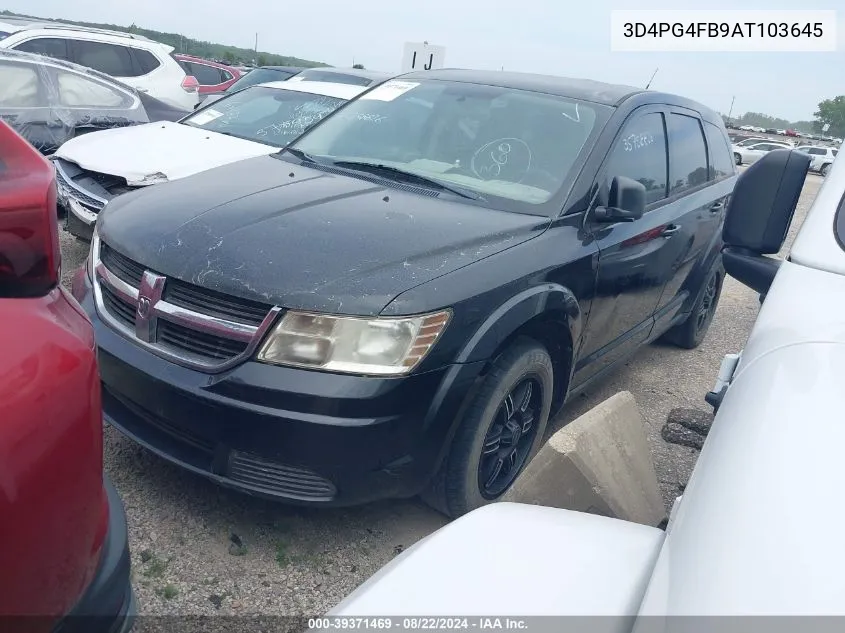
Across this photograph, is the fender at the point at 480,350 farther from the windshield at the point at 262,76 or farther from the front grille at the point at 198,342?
the windshield at the point at 262,76

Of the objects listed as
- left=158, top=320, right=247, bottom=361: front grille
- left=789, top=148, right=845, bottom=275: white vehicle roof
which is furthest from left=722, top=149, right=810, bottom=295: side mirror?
left=158, top=320, right=247, bottom=361: front grille

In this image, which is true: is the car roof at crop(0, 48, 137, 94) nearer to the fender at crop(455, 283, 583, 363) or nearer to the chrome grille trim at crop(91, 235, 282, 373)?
the chrome grille trim at crop(91, 235, 282, 373)

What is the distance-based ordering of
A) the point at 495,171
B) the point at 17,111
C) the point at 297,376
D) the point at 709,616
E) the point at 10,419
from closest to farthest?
the point at 709,616 < the point at 10,419 < the point at 297,376 < the point at 495,171 < the point at 17,111

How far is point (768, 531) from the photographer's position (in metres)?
1.06

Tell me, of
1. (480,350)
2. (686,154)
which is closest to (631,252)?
(686,154)

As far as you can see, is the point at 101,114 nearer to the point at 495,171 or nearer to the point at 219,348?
the point at 495,171

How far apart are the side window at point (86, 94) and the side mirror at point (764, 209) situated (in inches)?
262

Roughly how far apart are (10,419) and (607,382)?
13.2 ft

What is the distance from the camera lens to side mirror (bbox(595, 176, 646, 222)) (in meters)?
3.36

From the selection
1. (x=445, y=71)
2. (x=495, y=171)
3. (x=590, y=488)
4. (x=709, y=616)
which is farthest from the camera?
(x=445, y=71)

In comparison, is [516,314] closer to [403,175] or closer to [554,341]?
[554,341]

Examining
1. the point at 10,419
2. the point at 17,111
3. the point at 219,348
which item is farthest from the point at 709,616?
the point at 17,111

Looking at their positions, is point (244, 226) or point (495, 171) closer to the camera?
point (244, 226)

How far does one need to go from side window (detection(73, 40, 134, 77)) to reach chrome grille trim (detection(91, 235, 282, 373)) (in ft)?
29.1
